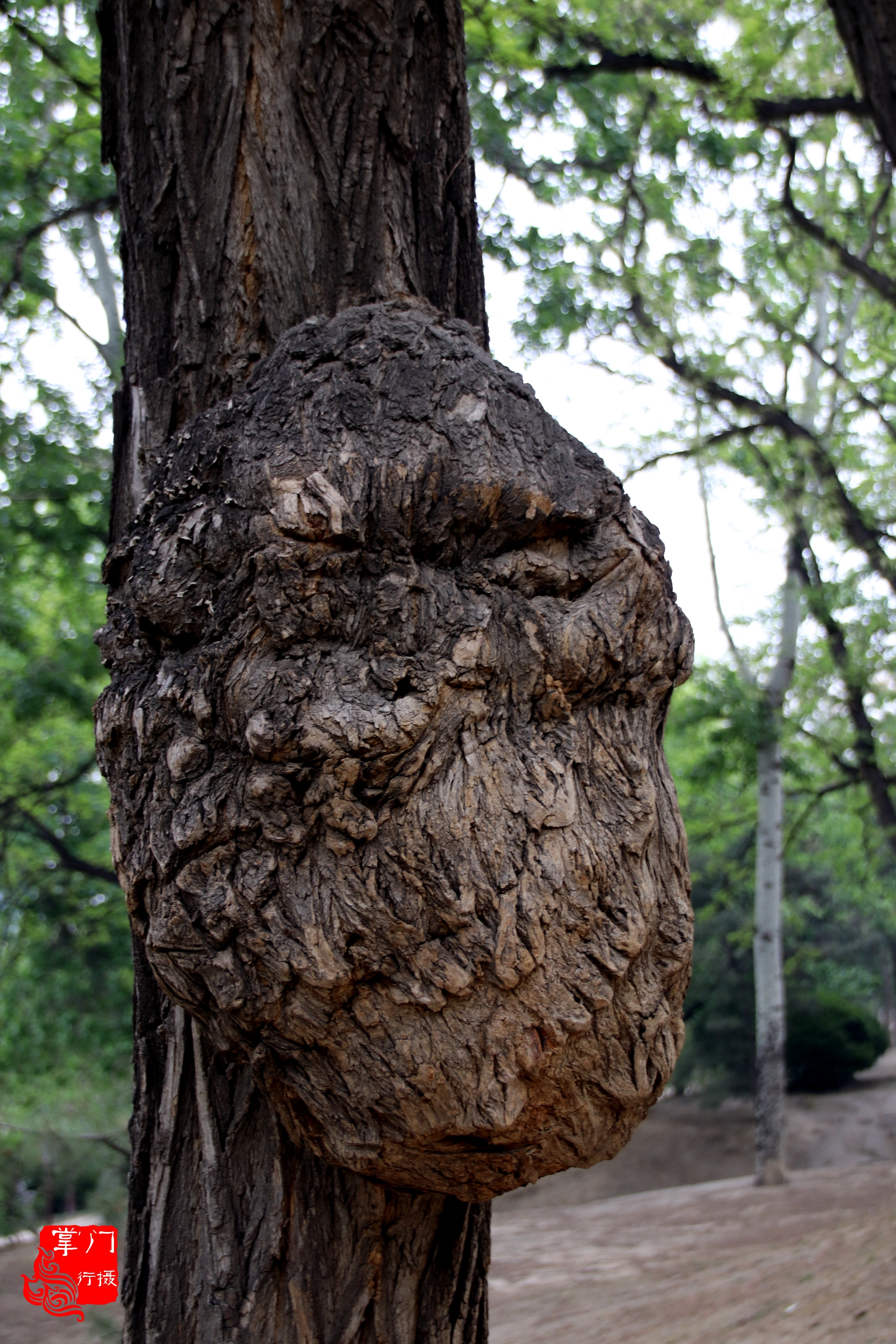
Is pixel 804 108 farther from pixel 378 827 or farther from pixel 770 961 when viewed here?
pixel 770 961

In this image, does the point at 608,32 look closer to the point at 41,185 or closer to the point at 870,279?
the point at 870,279

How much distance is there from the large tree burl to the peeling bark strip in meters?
0.35

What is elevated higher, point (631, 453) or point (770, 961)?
point (631, 453)

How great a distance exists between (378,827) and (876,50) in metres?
3.94

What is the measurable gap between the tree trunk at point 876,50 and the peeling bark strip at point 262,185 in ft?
8.17

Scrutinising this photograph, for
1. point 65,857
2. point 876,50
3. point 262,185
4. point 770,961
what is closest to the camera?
point 262,185

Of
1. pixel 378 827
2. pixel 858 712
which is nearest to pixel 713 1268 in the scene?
pixel 858 712

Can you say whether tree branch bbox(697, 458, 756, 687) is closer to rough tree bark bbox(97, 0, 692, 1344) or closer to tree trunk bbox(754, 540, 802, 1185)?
tree trunk bbox(754, 540, 802, 1185)

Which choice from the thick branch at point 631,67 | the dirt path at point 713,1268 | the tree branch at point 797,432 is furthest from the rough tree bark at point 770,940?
the thick branch at point 631,67

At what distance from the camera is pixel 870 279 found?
911 cm

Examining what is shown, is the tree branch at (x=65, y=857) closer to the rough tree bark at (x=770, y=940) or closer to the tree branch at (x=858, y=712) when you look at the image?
the rough tree bark at (x=770, y=940)

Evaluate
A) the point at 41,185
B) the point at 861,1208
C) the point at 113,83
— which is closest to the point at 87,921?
the point at 41,185

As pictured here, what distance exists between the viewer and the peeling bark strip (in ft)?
6.40

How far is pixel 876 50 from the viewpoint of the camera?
3.73m
